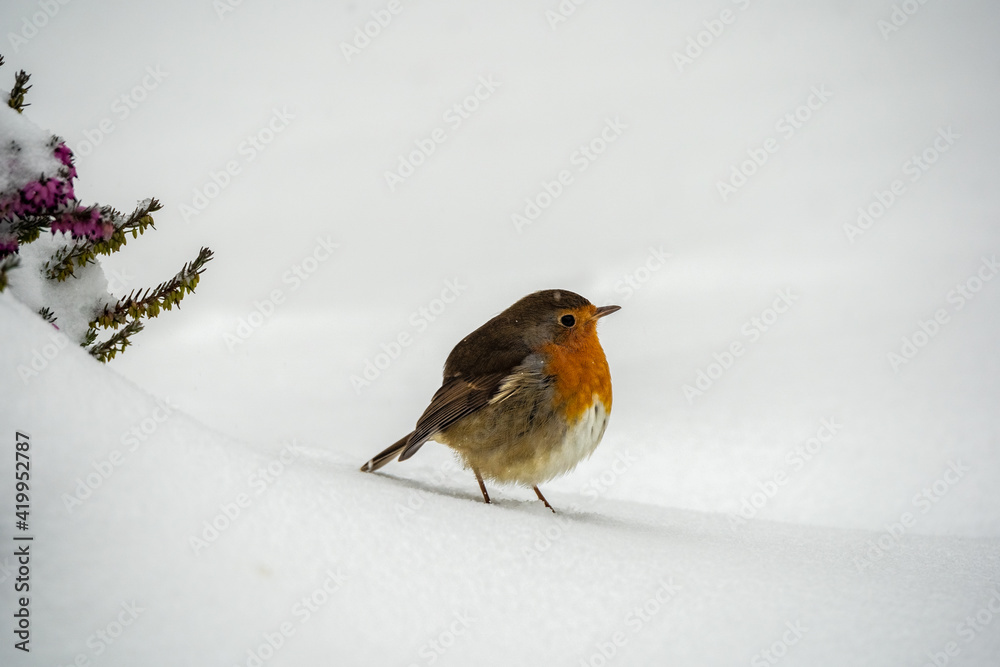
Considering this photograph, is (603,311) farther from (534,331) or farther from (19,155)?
(19,155)

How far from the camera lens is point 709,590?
1960 mm

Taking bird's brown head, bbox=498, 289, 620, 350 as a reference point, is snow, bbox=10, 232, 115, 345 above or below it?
below

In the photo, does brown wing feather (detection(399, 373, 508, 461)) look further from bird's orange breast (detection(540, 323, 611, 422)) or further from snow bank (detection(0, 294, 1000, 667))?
snow bank (detection(0, 294, 1000, 667))

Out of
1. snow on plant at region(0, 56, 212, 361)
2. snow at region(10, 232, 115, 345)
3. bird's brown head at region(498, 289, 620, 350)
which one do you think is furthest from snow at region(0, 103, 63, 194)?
bird's brown head at region(498, 289, 620, 350)

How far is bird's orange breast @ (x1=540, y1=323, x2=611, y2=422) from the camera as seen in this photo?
2.74 meters

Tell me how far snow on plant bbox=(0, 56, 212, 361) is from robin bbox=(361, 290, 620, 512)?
1.10 meters

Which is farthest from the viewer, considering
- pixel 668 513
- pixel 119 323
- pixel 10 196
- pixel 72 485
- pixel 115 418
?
pixel 668 513

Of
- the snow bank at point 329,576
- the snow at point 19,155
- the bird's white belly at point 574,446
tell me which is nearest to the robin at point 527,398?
the bird's white belly at point 574,446

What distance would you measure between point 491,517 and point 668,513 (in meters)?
1.15

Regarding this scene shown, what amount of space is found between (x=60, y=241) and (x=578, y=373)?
183 centimetres

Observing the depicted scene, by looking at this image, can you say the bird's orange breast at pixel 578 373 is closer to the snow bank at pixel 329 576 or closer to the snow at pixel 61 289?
the snow bank at pixel 329 576

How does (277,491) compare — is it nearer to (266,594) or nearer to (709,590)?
(266,594)

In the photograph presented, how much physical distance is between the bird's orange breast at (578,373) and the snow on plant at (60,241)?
1.32 m

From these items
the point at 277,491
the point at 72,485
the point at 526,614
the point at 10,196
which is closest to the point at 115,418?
the point at 72,485
